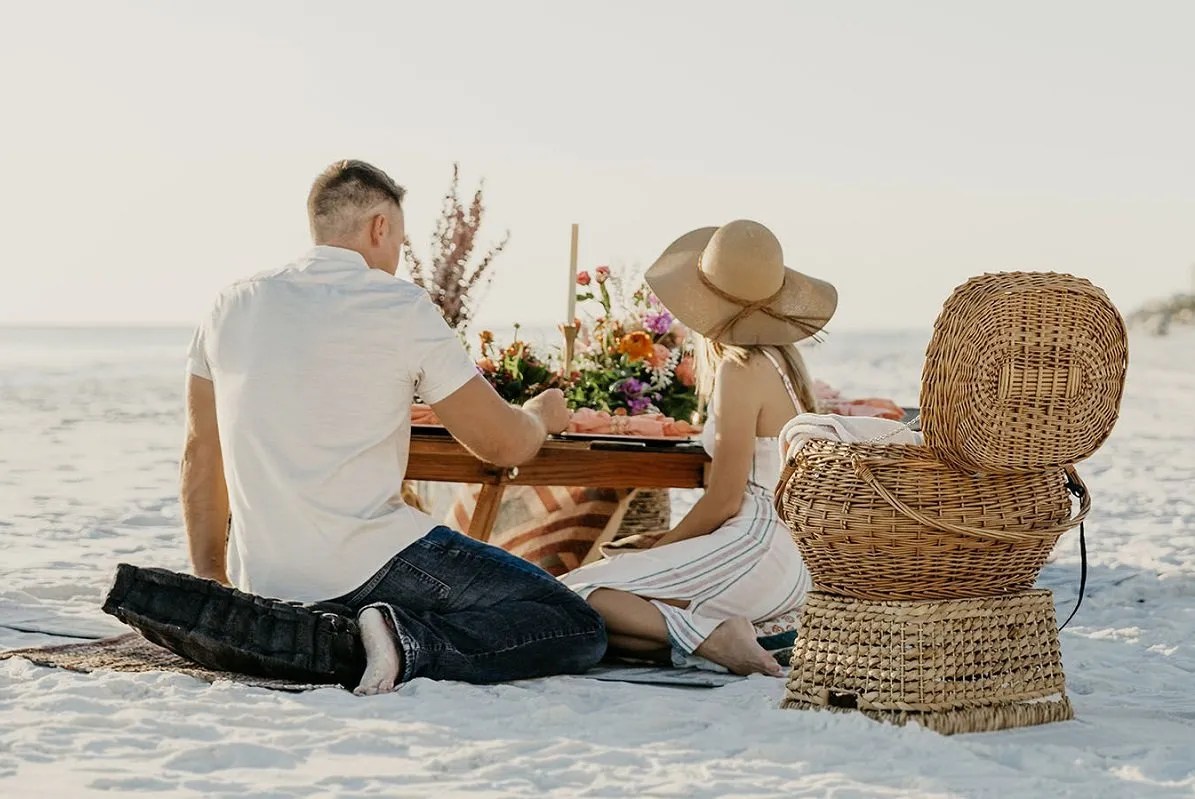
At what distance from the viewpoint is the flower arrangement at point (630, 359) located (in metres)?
5.46

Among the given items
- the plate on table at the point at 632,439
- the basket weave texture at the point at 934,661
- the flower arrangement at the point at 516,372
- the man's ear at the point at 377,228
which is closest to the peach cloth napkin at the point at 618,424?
the plate on table at the point at 632,439

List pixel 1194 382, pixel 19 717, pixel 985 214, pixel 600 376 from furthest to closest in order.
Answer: pixel 985 214 < pixel 1194 382 < pixel 600 376 < pixel 19 717

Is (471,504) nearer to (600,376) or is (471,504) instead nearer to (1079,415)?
(600,376)

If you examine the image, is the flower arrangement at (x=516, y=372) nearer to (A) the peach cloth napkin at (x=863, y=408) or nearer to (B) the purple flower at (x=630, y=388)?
Result: (B) the purple flower at (x=630, y=388)

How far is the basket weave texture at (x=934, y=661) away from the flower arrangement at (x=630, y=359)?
5.65 feet

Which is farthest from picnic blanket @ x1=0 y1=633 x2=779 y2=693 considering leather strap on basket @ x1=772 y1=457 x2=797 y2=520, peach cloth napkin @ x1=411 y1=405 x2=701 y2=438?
peach cloth napkin @ x1=411 y1=405 x2=701 y2=438

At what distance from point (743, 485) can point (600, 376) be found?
3.33 ft

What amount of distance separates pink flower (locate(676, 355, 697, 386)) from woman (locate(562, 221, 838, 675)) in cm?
76

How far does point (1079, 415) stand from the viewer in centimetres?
362

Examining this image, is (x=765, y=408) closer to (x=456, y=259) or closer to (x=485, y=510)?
(x=485, y=510)

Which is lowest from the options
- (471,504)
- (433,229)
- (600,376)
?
(471,504)

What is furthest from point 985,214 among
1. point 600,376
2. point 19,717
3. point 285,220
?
point 19,717

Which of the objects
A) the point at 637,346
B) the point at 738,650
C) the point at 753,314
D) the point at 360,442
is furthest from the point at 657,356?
the point at 360,442

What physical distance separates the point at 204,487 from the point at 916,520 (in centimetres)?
195
